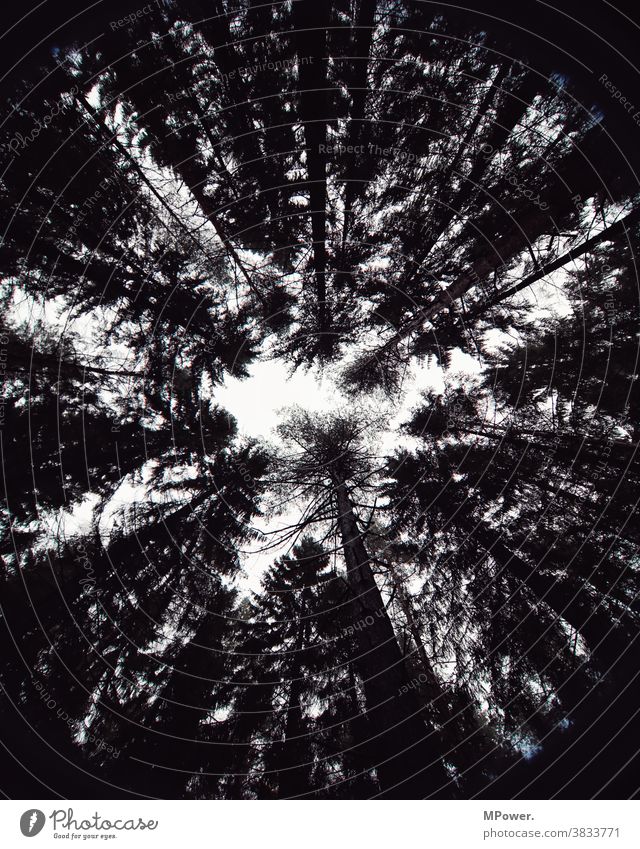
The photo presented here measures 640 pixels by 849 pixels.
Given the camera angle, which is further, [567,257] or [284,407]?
[284,407]

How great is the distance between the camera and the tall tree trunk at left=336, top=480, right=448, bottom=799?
9.48 feet

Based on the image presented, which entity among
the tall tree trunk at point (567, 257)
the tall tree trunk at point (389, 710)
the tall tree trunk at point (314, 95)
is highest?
the tall tree trunk at point (314, 95)
